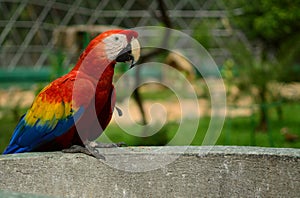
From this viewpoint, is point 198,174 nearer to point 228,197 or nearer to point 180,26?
point 228,197

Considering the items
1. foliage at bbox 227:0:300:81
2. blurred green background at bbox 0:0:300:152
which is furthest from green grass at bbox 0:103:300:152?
foliage at bbox 227:0:300:81

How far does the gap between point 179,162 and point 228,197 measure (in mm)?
179

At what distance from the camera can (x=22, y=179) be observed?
1.88m

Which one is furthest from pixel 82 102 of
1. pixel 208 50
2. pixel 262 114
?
pixel 208 50

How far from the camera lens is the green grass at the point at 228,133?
420 centimetres

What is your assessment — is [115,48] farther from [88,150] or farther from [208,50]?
[208,50]

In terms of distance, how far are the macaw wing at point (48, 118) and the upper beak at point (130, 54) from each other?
196 millimetres

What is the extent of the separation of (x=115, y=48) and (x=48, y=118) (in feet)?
1.05

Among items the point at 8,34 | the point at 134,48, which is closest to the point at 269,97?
the point at 134,48

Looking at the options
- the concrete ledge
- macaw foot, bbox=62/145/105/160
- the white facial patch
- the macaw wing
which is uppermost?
the white facial patch

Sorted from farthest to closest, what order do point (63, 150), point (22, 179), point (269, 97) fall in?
point (269, 97), point (63, 150), point (22, 179)

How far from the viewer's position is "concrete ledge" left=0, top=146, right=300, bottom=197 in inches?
74.3

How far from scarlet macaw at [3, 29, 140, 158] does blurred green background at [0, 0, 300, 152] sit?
17.0 inches

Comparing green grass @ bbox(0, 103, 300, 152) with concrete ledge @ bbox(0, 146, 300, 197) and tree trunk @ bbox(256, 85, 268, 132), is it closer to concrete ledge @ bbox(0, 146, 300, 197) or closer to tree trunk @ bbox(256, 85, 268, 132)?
tree trunk @ bbox(256, 85, 268, 132)
